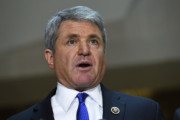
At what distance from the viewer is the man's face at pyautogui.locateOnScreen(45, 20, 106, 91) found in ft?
6.86

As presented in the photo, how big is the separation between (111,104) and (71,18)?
47 cm

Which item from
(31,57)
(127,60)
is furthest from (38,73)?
(127,60)

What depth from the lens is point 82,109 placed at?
211cm

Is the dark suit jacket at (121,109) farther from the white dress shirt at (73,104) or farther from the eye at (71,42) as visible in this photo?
the eye at (71,42)

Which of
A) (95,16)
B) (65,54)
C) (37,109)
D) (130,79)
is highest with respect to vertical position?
(95,16)

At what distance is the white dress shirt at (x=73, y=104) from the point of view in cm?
212

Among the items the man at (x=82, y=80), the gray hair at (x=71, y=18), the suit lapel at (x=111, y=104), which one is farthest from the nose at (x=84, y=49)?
the suit lapel at (x=111, y=104)

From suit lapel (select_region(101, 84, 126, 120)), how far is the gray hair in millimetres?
285

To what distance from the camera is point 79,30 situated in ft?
7.02

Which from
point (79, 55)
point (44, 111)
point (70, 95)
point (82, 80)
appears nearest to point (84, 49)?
point (79, 55)

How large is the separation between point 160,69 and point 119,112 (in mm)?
1790

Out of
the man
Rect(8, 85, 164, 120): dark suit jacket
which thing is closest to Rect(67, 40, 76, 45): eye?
the man

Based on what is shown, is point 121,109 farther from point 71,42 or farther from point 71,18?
point 71,18

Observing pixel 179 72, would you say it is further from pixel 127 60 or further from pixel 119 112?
pixel 119 112
